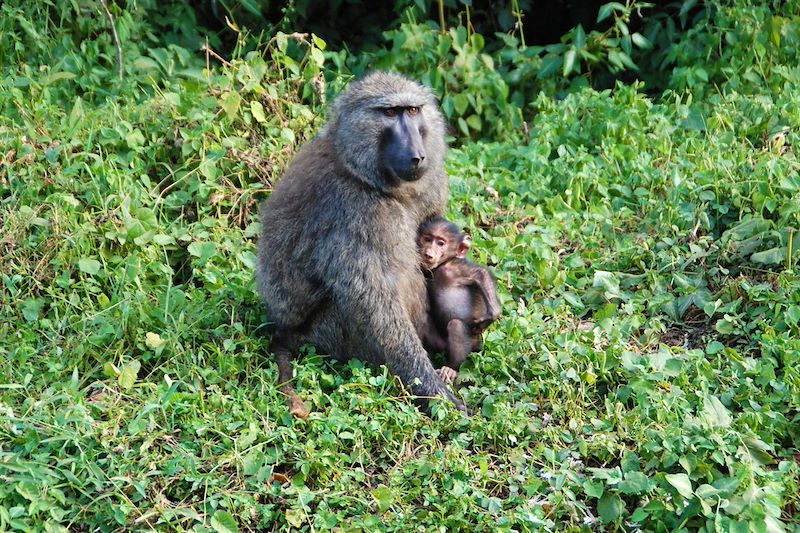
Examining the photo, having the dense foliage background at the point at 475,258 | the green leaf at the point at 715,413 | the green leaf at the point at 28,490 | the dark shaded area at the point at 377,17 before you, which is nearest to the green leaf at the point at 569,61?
the dense foliage background at the point at 475,258

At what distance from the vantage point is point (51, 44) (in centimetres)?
727

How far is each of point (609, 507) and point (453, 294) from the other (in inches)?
55.1

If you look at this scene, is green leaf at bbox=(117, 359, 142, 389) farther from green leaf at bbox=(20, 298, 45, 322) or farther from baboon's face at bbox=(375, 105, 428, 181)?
baboon's face at bbox=(375, 105, 428, 181)

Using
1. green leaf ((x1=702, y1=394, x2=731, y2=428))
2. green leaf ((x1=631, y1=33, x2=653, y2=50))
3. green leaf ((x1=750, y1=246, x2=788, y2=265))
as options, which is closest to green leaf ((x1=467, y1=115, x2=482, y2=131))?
green leaf ((x1=631, y1=33, x2=653, y2=50))

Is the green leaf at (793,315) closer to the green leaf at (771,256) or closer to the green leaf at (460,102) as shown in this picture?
the green leaf at (771,256)

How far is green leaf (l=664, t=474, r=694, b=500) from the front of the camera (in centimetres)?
395

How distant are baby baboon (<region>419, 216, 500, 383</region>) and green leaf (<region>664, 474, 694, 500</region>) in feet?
4.13

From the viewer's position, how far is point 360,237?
15.9ft

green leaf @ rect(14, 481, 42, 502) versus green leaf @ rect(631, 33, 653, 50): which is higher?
green leaf @ rect(631, 33, 653, 50)

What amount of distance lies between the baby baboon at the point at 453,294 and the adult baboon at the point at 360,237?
3.3 inches

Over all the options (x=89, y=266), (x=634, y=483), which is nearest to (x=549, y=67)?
(x=89, y=266)

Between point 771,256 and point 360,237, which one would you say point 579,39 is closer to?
point 771,256

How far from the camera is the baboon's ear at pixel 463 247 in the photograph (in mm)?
5188

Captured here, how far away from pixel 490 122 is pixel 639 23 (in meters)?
1.66
